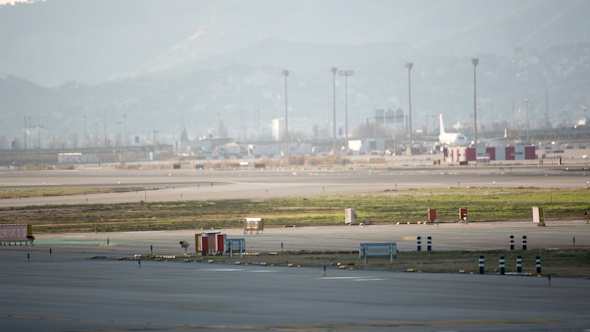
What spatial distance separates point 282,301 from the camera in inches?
Answer: 928

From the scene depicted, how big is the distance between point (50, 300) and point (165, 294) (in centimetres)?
402

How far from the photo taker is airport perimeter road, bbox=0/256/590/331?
1988 cm

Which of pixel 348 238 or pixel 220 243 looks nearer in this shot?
pixel 220 243

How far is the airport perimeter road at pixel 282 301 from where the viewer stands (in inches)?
782

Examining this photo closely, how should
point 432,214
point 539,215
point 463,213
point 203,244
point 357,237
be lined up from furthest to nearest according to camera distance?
point 432,214 < point 463,213 < point 539,215 < point 357,237 < point 203,244

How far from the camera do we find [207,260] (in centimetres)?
3572

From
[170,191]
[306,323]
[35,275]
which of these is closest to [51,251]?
[35,275]

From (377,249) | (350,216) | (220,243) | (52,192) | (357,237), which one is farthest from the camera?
(52,192)

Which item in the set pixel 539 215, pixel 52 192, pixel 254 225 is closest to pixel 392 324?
pixel 254 225

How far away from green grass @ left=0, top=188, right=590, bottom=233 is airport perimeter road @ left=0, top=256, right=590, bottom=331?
23595 millimetres

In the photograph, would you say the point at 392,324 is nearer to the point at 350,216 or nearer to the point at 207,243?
the point at 207,243

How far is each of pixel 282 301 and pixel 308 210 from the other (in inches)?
1616

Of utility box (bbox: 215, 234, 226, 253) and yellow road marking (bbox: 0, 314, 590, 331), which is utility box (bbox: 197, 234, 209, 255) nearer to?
utility box (bbox: 215, 234, 226, 253)

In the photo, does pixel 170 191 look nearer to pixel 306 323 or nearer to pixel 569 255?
pixel 569 255
